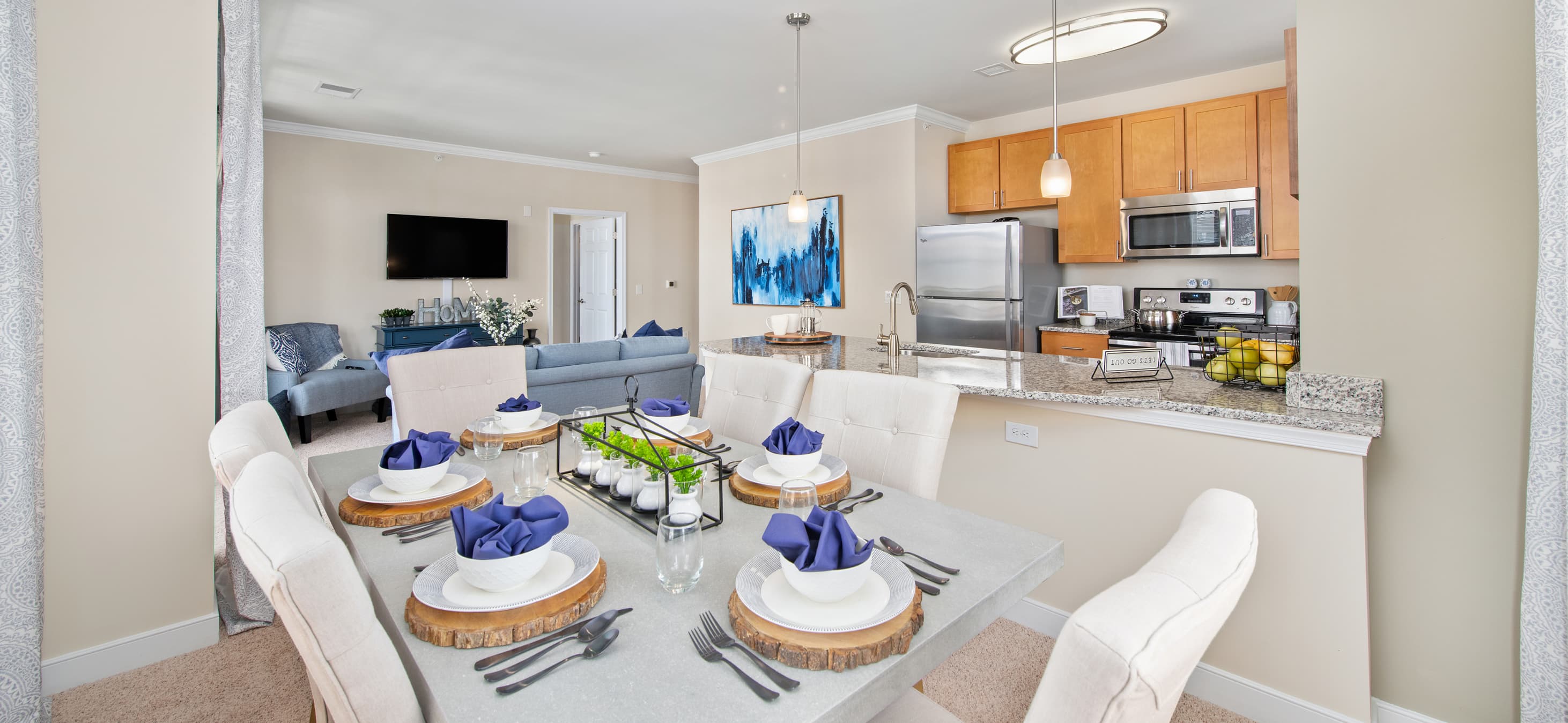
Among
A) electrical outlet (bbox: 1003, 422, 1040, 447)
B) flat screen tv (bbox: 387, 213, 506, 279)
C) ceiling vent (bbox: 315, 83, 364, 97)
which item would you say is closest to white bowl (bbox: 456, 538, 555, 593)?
electrical outlet (bbox: 1003, 422, 1040, 447)

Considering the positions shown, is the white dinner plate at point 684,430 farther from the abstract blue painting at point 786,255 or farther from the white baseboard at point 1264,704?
the abstract blue painting at point 786,255

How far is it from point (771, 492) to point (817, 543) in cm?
49

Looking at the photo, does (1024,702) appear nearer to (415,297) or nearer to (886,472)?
(886,472)

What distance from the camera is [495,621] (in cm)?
89

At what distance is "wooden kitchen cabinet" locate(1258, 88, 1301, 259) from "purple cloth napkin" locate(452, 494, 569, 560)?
14.5 feet

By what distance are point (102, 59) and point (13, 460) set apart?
117 cm

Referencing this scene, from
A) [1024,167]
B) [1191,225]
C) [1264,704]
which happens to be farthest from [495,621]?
[1024,167]

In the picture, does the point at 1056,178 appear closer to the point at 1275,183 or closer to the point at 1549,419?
the point at 1549,419

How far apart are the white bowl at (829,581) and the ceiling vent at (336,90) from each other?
200 inches

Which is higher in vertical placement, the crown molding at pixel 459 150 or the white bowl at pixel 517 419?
the crown molding at pixel 459 150

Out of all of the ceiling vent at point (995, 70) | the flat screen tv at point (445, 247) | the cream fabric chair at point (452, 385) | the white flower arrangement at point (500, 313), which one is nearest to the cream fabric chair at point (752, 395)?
the cream fabric chair at point (452, 385)

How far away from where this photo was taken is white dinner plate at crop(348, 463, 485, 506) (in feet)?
4.41

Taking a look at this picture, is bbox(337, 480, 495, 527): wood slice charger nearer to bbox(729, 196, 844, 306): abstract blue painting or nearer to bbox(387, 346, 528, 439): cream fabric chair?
bbox(387, 346, 528, 439): cream fabric chair

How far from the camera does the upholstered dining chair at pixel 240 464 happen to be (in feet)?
3.73
